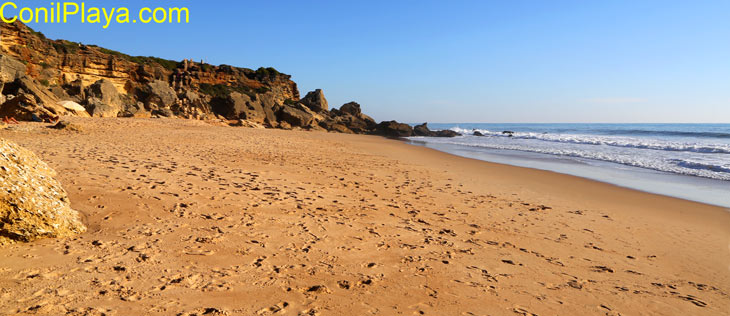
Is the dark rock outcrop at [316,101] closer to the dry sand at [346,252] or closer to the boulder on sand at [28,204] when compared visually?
the dry sand at [346,252]

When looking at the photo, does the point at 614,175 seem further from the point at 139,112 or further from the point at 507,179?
the point at 139,112

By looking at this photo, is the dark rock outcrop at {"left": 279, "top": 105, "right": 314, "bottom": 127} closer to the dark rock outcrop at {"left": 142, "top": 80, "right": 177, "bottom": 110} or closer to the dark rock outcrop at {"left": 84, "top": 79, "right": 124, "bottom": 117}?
the dark rock outcrop at {"left": 142, "top": 80, "right": 177, "bottom": 110}

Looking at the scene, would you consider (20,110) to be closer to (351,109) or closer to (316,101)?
(316,101)

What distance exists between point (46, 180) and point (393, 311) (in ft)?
12.8

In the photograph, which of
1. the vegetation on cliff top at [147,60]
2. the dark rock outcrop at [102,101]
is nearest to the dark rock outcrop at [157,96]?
the dark rock outcrop at [102,101]

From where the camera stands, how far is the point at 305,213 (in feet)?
17.4

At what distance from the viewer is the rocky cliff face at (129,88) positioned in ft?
63.6

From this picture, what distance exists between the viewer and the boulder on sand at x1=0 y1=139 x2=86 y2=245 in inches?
130

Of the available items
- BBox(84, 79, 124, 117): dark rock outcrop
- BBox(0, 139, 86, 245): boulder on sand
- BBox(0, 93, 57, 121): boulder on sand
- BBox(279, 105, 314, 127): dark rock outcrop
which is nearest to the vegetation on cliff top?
BBox(84, 79, 124, 117): dark rock outcrop

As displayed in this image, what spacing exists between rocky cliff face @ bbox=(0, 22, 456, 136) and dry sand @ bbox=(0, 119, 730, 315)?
15789 mm

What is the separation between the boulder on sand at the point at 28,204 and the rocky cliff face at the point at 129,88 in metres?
16.1

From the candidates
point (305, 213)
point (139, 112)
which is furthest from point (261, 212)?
point (139, 112)

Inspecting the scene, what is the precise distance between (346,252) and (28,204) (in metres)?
3.10

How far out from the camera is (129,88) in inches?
1280
